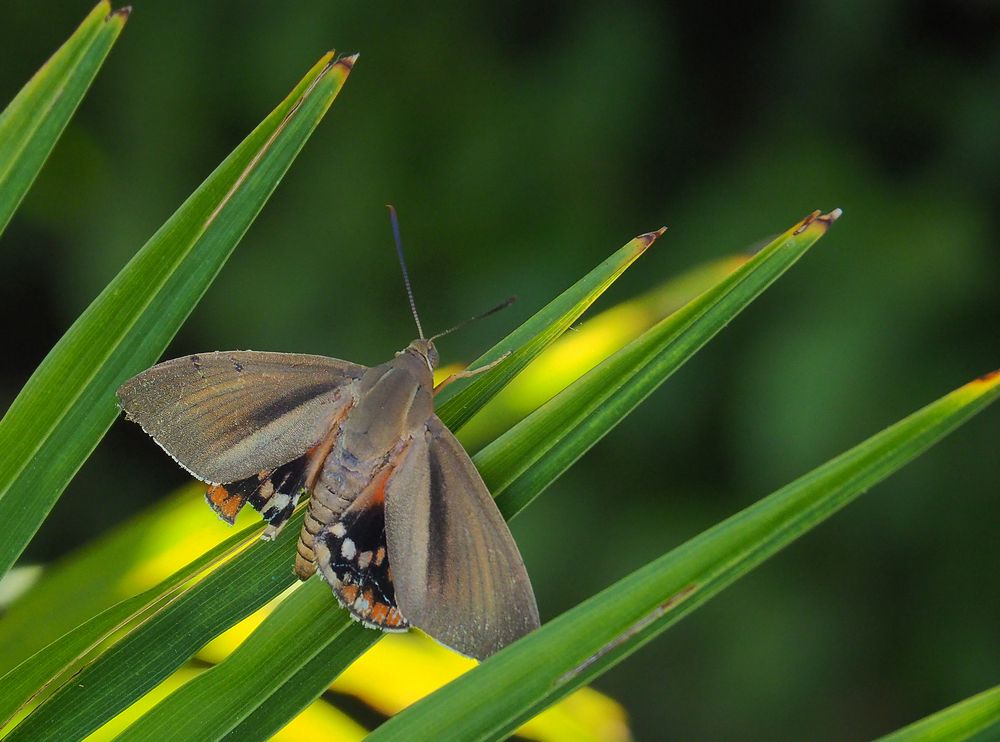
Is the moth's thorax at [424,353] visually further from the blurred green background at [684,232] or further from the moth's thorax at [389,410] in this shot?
the blurred green background at [684,232]

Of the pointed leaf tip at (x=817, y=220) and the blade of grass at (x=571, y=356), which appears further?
the blade of grass at (x=571, y=356)

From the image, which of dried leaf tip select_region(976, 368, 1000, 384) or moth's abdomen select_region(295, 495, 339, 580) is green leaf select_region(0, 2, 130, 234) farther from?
dried leaf tip select_region(976, 368, 1000, 384)

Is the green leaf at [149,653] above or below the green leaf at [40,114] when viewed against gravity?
below

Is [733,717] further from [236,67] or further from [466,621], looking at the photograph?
[236,67]

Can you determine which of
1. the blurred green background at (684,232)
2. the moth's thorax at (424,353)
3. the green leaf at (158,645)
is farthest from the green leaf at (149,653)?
the blurred green background at (684,232)

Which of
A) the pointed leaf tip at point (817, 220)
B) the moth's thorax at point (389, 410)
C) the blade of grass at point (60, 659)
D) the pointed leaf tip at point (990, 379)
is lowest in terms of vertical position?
the pointed leaf tip at point (990, 379)

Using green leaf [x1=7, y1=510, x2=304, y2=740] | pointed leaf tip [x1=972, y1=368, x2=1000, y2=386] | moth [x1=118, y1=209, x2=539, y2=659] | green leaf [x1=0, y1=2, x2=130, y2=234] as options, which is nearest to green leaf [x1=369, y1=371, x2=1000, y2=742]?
pointed leaf tip [x1=972, y1=368, x2=1000, y2=386]

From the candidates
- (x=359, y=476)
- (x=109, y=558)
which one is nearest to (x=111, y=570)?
(x=109, y=558)
